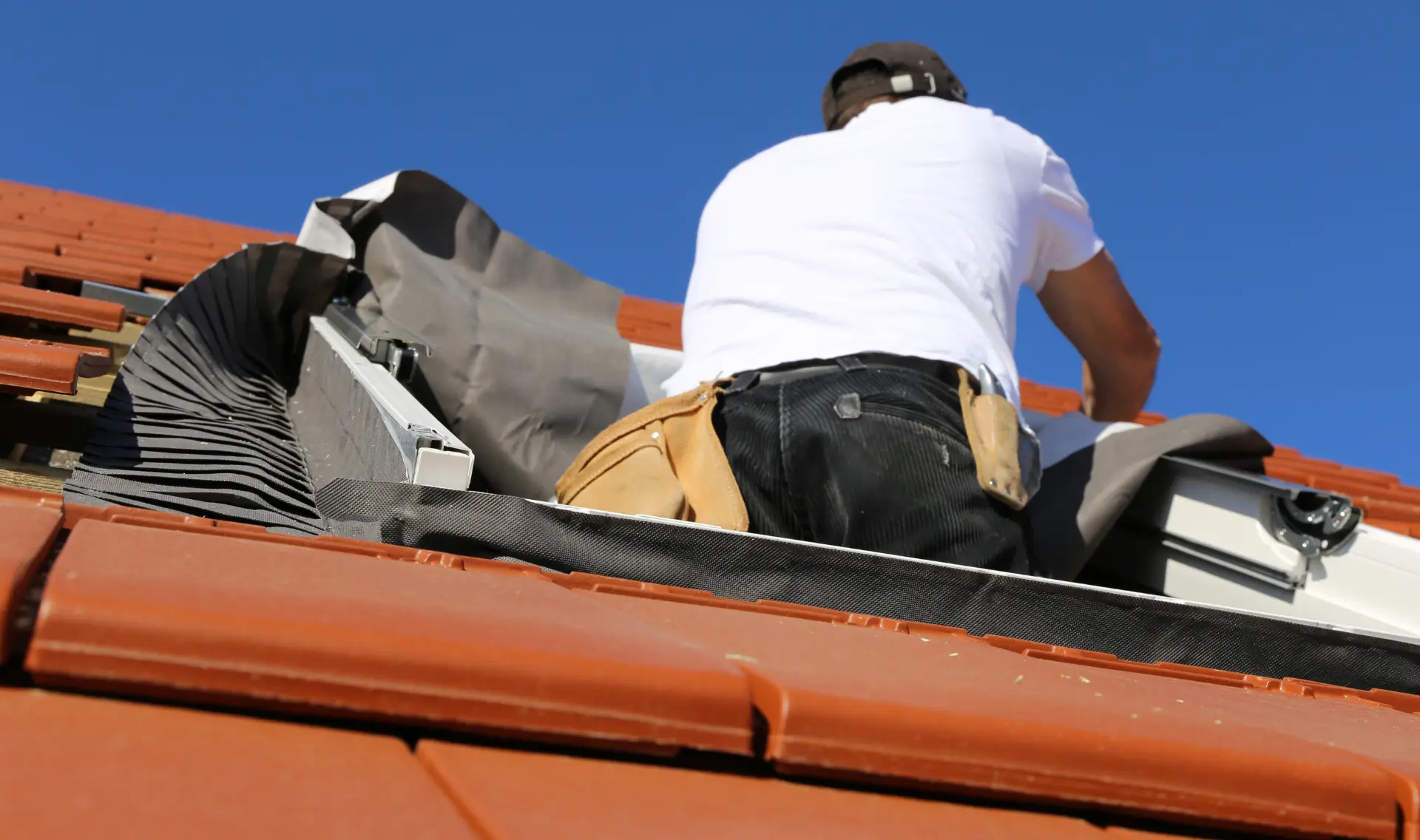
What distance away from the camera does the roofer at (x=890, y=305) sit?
5.93ft

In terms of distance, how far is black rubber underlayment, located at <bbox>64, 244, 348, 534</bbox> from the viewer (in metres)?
1.55

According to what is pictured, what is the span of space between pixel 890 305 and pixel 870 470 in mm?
382

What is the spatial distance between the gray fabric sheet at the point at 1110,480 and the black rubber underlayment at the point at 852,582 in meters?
0.69

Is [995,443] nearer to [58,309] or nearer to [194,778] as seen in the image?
[194,778]

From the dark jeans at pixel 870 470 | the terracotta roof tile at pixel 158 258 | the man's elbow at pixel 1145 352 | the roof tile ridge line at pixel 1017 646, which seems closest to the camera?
the roof tile ridge line at pixel 1017 646

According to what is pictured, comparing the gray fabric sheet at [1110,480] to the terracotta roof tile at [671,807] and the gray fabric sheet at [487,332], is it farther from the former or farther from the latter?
the terracotta roof tile at [671,807]

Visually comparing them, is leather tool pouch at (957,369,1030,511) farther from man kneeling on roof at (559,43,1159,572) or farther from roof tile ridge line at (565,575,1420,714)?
roof tile ridge line at (565,575,1420,714)

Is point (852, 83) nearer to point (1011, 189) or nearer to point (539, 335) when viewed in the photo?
point (1011, 189)

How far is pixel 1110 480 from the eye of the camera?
224 cm

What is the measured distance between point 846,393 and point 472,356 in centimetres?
91

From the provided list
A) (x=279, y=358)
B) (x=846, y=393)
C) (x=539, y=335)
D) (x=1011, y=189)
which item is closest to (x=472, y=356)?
(x=539, y=335)

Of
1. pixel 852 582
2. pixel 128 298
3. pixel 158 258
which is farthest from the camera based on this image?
pixel 158 258

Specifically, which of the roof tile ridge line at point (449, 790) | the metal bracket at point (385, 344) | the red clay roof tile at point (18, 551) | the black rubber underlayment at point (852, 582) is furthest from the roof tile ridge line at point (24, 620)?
the metal bracket at point (385, 344)

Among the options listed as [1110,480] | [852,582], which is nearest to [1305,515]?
[1110,480]
